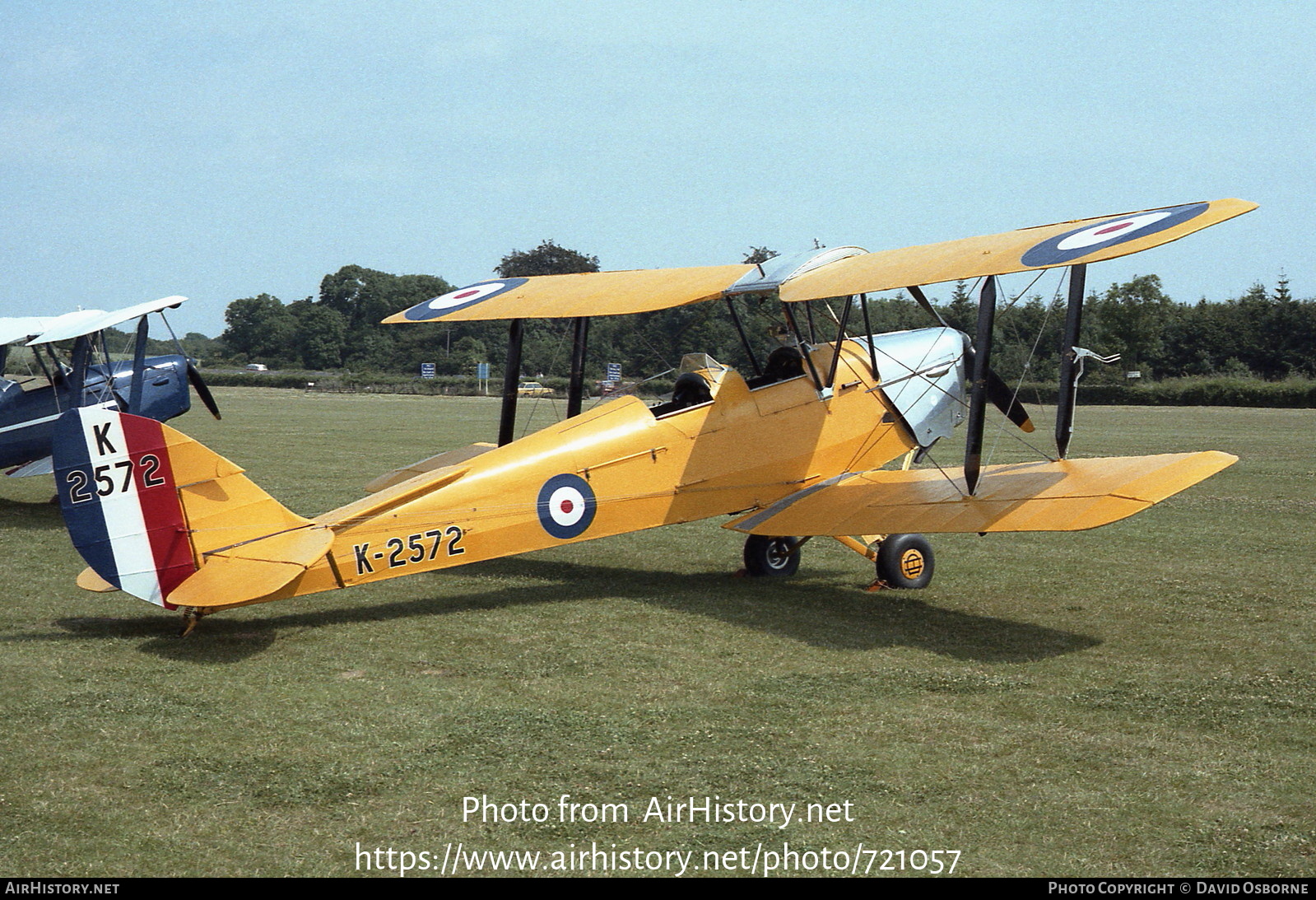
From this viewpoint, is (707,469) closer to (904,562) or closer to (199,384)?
(904,562)

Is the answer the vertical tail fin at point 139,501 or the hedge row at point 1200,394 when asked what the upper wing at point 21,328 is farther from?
the hedge row at point 1200,394

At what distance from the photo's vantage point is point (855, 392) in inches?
352

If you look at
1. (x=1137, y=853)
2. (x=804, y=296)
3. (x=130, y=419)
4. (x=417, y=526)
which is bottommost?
(x=1137, y=853)

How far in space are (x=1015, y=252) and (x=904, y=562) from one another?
2.59m

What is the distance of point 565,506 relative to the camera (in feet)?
25.3

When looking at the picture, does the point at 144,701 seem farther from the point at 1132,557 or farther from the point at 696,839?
the point at 1132,557

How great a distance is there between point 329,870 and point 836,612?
15.6ft

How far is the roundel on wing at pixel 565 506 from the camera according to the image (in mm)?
7629

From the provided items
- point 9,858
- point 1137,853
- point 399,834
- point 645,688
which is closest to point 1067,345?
point 645,688

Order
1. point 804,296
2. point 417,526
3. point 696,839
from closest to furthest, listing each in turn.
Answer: point 696,839 < point 417,526 < point 804,296

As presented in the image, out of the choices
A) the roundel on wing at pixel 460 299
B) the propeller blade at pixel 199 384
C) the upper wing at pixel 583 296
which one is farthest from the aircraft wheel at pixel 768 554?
the propeller blade at pixel 199 384

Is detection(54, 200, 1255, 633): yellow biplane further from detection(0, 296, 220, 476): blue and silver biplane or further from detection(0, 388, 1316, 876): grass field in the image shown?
detection(0, 296, 220, 476): blue and silver biplane

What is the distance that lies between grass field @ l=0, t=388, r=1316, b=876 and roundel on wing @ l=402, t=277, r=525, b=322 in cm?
241

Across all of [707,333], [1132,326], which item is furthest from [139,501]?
[1132,326]
